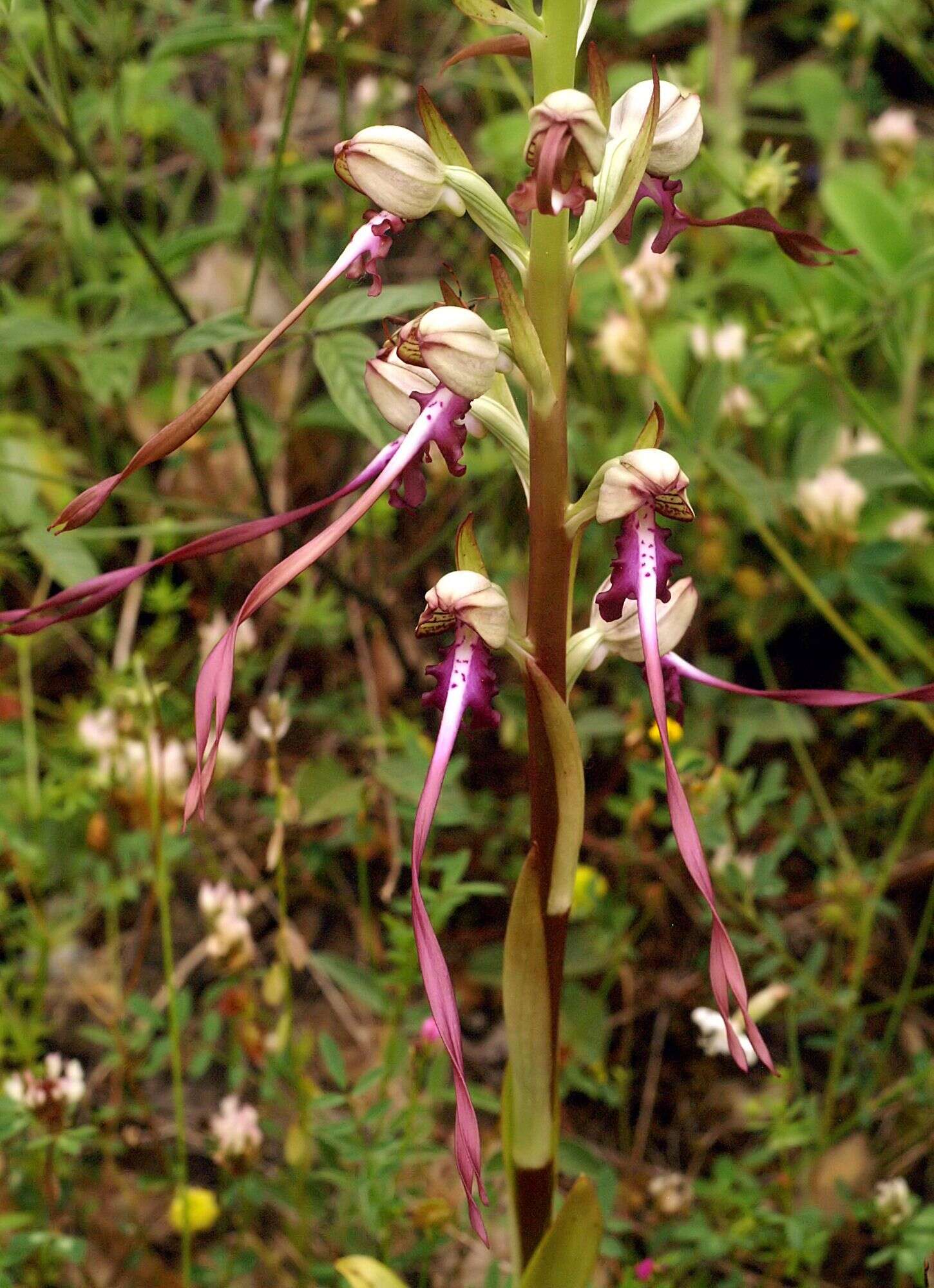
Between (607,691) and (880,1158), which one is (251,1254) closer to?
(880,1158)

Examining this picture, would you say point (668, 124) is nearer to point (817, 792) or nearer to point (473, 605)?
point (473, 605)

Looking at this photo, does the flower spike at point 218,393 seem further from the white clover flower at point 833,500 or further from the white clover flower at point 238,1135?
the white clover flower at point 833,500

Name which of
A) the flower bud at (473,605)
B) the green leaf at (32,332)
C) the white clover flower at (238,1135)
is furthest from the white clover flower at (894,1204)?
the green leaf at (32,332)

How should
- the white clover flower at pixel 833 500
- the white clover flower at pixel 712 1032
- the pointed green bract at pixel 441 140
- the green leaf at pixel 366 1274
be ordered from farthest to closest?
the white clover flower at pixel 833 500 < the white clover flower at pixel 712 1032 < the green leaf at pixel 366 1274 < the pointed green bract at pixel 441 140

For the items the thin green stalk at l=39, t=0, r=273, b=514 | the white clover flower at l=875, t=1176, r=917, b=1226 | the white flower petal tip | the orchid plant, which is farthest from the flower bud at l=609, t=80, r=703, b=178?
the white clover flower at l=875, t=1176, r=917, b=1226

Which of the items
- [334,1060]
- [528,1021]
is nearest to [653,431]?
[528,1021]

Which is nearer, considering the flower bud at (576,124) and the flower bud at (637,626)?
the flower bud at (576,124)

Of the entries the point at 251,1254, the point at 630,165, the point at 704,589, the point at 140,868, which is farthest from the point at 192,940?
the point at 630,165
